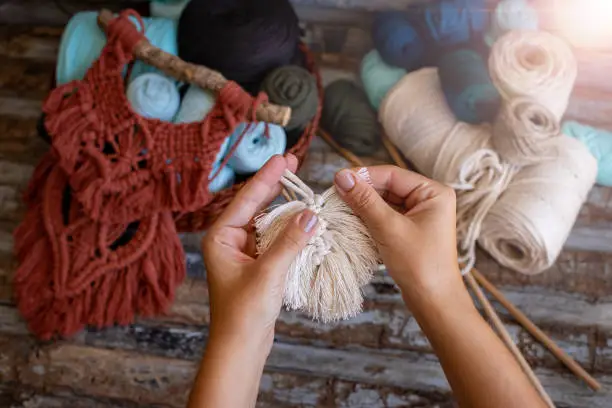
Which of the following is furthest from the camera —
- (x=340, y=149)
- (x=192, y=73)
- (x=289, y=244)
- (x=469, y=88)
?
(x=340, y=149)

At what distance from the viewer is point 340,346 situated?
128 centimetres

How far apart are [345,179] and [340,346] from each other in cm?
65

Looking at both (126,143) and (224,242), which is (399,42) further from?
(224,242)

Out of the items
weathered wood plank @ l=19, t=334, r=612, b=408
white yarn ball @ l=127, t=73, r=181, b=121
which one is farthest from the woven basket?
weathered wood plank @ l=19, t=334, r=612, b=408

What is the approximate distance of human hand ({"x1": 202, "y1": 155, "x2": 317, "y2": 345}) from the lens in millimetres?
702

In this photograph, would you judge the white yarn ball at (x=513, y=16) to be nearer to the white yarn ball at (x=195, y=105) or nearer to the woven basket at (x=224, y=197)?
the woven basket at (x=224, y=197)

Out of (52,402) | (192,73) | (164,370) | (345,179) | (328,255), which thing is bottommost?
(52,402)

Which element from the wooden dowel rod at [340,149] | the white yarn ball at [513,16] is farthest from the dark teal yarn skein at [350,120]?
the white yarn ball at [513,16]

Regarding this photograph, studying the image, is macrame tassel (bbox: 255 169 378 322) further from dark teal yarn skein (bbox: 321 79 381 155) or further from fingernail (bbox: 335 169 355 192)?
dark teal yarn skein (bbox: 321 79 381 155)

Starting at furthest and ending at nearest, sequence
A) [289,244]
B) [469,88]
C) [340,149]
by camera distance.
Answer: [340,149]
[469,88]
[289,244]

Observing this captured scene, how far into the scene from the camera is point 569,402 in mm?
1239

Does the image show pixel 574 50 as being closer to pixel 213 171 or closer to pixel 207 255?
pixel 213 171

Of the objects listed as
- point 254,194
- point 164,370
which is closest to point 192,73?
point 254,194

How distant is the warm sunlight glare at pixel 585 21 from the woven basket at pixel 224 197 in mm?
594
